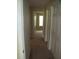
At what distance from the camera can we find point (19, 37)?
6.29 feet

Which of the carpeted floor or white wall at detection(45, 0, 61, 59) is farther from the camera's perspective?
the carpeted floor

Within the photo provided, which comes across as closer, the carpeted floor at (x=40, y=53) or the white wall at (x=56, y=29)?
the white wall at (x=56, y=29)

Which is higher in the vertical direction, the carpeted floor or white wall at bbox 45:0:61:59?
white wall at bbox 45:0:61:59

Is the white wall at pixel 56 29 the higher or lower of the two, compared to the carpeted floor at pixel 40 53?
higher

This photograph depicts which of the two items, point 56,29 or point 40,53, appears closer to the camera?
point 56,29

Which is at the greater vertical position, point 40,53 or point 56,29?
point 56,29
